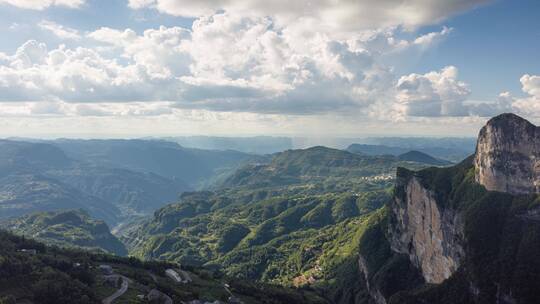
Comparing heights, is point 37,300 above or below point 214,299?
above

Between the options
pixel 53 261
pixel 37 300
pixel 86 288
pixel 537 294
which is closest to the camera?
pixel 37 300

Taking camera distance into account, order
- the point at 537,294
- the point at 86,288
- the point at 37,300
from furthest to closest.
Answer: the point at 537,294
the point at 86,288
the point at 37,300

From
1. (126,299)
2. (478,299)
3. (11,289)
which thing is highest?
(11,289)

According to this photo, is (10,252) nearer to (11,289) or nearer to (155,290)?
(11,289)

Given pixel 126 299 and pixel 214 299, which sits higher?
pixel 126 299

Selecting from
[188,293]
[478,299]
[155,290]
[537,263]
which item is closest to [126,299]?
[155,290]

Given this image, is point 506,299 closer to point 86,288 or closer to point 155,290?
point 155,290

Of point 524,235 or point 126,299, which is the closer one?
point 126,299

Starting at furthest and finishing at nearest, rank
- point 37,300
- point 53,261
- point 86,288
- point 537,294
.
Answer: point 53,261 → point 537,294 → point 86,288 → point 37,300

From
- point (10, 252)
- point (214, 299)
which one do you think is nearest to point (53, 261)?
point (10, 252)
